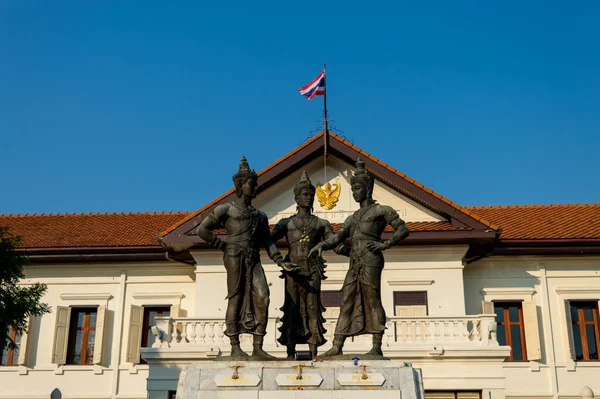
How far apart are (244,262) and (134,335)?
488 inches

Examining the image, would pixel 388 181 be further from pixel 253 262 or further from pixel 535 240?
pixel 253 262

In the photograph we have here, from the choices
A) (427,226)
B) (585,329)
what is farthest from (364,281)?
(585,329)

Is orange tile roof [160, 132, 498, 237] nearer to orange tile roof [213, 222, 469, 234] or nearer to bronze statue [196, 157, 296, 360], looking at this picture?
orange tile roof [213, 222, 469, 234]

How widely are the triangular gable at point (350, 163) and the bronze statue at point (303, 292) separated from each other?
410 inches

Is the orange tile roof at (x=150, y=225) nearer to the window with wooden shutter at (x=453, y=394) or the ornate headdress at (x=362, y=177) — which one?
the window with wooden shutter at (x=453, y=394)

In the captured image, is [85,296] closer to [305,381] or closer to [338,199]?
[338,199]

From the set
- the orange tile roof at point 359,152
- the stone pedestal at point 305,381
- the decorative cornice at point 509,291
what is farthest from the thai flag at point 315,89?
the stone pedestal at point 305,381

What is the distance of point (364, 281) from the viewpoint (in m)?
9.80

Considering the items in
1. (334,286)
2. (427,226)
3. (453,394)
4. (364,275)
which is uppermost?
(427,226)

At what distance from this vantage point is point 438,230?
20250mm

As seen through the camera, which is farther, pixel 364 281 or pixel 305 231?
pixel 305 231

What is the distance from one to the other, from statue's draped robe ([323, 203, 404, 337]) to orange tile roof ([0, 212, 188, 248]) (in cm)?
1322

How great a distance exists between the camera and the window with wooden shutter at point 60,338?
2142cm

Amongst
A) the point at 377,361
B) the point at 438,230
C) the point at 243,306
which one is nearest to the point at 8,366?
the point at 438,230
